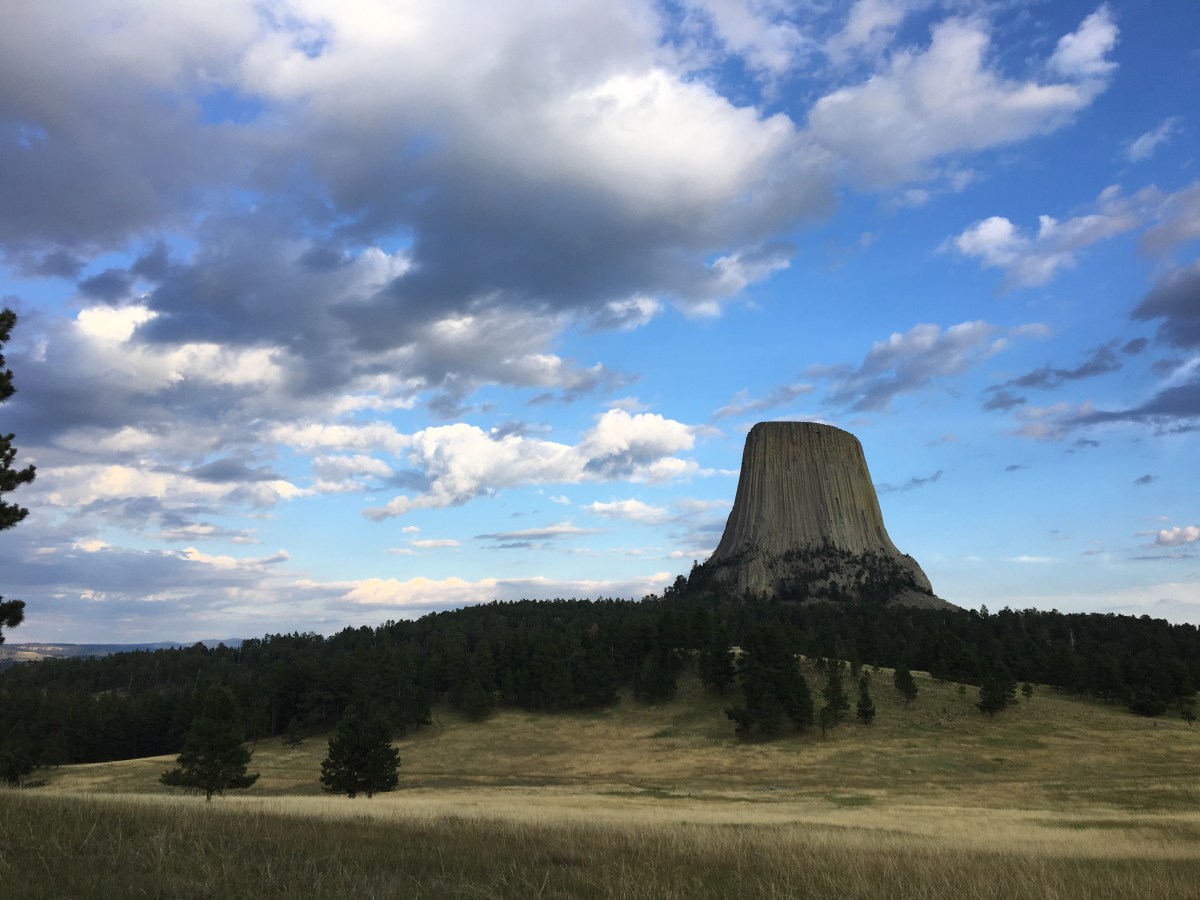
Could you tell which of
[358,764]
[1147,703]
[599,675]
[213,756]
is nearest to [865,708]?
[1147,703]

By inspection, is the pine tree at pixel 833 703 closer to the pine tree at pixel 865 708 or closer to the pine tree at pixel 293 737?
the pine tree at pixel 865 708

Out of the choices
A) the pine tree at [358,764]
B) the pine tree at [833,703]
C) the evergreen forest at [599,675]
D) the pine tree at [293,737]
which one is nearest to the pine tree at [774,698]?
the evergreen forest at [599,675]

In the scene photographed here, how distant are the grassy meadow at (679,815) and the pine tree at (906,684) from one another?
4.43 ft

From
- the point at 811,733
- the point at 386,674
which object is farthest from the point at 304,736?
the point at 811,733

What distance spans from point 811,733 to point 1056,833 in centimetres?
5294

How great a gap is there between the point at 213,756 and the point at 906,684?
6541 centimetres

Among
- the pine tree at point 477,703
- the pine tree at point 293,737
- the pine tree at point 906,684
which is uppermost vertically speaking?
the pine tree at point 906,684

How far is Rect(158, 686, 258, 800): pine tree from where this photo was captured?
46.6 meters

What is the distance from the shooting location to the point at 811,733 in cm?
7600

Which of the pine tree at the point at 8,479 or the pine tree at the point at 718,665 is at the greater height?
the pine tree at the point at 8,479

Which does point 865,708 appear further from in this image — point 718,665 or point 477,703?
point 477,703

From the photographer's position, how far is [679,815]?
30234 mm

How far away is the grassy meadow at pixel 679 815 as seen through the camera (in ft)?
27.8

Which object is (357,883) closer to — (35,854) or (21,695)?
(35,854)
